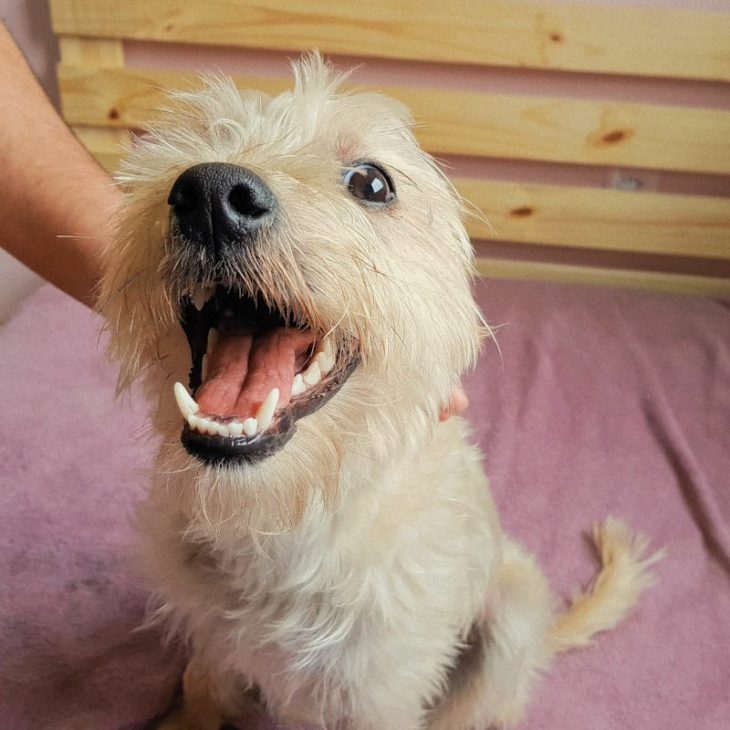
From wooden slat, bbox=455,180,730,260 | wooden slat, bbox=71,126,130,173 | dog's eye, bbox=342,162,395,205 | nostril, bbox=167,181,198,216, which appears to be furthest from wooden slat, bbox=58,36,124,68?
nostril, bbox=167,181,198,216

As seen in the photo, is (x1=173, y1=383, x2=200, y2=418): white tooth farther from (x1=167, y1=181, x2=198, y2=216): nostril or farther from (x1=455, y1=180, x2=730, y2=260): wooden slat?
(x1=455, y1=180, x2=730, y2=260): wooden slat

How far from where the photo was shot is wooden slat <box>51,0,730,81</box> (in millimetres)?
1742

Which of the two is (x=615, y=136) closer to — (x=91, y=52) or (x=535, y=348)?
(x=535, y=348)

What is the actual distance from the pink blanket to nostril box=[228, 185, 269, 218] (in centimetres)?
32

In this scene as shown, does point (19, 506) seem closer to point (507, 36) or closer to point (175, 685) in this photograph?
point (175, 685)

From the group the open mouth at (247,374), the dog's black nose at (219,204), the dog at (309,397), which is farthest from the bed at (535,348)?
the dog's black nose at (219,204)

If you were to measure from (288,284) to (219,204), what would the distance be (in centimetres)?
8

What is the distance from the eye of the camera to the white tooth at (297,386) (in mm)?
667

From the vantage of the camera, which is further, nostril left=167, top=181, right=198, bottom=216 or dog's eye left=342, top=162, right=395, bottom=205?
dog's eye left=342, top=162, right=395, bottom=205

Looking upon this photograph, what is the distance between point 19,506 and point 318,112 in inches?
34.2

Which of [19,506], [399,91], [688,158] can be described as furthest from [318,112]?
[688,158]

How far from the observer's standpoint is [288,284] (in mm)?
607

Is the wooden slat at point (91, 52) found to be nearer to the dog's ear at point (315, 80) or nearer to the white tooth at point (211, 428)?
the dog's ear at point (315, 80)

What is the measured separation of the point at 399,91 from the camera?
6.10ft
